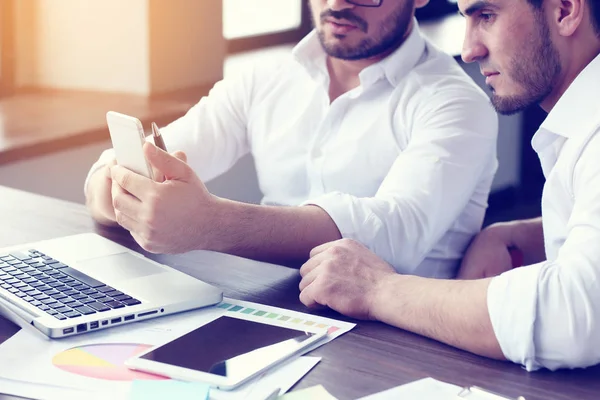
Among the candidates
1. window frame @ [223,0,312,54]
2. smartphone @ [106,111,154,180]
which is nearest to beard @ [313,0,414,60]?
smartphone @ [106,111,154,180]

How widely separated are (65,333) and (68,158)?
1.37 m

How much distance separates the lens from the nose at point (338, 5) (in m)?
1.78

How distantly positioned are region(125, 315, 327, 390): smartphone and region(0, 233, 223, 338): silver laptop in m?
0.09

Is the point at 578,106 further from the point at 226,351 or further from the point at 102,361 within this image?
the point at 102,361

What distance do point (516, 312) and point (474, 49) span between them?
0.49 m

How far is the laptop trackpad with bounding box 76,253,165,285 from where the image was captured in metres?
1.24

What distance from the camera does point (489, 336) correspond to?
A: 104 cm

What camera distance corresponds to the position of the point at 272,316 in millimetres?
1148

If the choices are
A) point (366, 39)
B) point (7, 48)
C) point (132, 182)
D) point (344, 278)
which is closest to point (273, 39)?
point (7, 48)

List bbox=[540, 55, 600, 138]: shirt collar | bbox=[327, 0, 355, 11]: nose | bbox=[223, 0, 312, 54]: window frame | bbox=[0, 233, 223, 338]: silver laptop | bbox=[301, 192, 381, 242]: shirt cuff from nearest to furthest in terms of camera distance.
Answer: bbox=[0, 233, 223, 338]: silver laptop
bbox=[540, 55, 600, 138]: shirt collar
bbox=[301, 192, 381, 242]: shirt cuff
bbox=[327, 0, 355, 11]: nose
bbox=[223, 0, 312, 54]: window frame

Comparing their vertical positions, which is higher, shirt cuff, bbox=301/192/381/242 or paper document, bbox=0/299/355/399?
shirt cuff, bbox=301/192/381/242

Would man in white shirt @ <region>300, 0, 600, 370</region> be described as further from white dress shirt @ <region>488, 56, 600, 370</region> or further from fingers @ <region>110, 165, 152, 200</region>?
fingers @ <region>110, 165, 152, 200</region>

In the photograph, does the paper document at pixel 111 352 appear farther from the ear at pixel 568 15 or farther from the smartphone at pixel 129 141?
the ear at pixel 568 15

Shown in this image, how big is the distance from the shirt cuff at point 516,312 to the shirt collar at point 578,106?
25 centimetres
